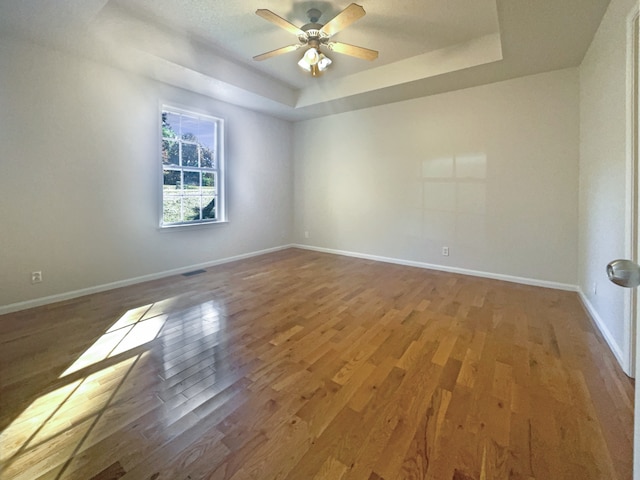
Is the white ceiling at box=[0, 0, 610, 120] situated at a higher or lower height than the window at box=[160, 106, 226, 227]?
higher

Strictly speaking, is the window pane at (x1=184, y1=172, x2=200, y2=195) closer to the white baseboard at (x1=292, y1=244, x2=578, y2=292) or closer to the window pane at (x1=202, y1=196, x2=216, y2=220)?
the window pane at (x1=202, y1=196, x2=216, y2=220)

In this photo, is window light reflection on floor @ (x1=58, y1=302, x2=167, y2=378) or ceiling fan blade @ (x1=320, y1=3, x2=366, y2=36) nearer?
window light reflection on floor @ (x1=58, y1=302, x2=167, y2=378)

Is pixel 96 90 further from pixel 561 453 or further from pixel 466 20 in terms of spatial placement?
pixel 561 453

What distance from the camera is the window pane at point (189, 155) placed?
418cm

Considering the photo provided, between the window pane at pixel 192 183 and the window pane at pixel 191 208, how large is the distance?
9 centimetres

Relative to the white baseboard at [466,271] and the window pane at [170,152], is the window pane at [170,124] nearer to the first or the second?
the window pane at [170,152]

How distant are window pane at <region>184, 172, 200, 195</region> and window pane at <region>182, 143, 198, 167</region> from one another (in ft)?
0.47

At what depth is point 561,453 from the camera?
4.10 feet

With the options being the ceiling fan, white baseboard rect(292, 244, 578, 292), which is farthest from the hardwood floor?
the ceiling fan

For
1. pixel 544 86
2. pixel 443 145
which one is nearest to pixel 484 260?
pixel 443 145

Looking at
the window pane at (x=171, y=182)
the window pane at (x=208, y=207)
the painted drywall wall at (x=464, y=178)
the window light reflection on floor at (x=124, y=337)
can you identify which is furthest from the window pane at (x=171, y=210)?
the painted drywall wall at (x=464, y=178)

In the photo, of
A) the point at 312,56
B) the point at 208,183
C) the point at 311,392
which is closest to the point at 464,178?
the point at 312,56

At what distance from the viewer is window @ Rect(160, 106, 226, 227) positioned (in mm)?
3990

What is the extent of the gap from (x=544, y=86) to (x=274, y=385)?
436cm
